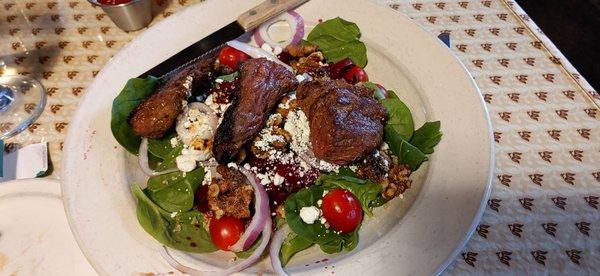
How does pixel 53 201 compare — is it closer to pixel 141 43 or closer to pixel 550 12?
pixel 141 43

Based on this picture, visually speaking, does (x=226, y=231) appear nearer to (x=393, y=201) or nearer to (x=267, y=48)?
(x=393, y=201)

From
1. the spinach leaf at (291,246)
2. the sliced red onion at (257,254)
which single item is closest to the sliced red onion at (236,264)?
the sliced red onion at (257,254)

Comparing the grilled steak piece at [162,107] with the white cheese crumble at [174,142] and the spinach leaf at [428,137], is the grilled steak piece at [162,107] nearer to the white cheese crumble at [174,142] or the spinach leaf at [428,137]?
the white cheese crumble at [174,142]

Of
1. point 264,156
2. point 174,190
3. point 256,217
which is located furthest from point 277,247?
point 174,190

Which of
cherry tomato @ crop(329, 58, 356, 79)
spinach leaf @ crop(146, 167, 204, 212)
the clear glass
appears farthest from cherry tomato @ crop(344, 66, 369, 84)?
the clear glass

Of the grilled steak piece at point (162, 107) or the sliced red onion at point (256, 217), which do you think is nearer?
the sliced red onion at point (256, 217)

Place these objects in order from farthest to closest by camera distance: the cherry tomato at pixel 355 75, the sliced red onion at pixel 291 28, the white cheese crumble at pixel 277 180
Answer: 1. the sliced red onion at pixel 291 28
2. the cherry tomato at pixel 355 75
3. the white cheese crumble at pixel 277 180

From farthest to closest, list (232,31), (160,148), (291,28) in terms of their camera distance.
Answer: (291,28)
(232,31)
(160,148)
